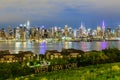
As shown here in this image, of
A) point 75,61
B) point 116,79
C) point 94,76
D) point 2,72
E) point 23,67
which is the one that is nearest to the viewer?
point 116,79

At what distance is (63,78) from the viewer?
13.5m

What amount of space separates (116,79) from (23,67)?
1175 centimetres

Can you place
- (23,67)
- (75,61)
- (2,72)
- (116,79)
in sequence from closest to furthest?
(116,79)
(2,72)
(23,67)
(75,61)

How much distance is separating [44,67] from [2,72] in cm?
341

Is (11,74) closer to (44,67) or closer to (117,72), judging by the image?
(44,67)

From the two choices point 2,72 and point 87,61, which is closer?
point 2,72

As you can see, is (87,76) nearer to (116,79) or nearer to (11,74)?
(116,79)

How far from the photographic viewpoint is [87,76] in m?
13.4

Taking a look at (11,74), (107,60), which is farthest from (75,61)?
(11,74)

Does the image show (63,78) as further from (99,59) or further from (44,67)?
(99,59)

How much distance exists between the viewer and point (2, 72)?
68.5 feet

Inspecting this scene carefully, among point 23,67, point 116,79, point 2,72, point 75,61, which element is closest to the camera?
point 116,79

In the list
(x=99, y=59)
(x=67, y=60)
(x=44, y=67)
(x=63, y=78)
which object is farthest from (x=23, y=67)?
(x=63, y=78)

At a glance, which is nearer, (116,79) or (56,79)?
(116,79)
